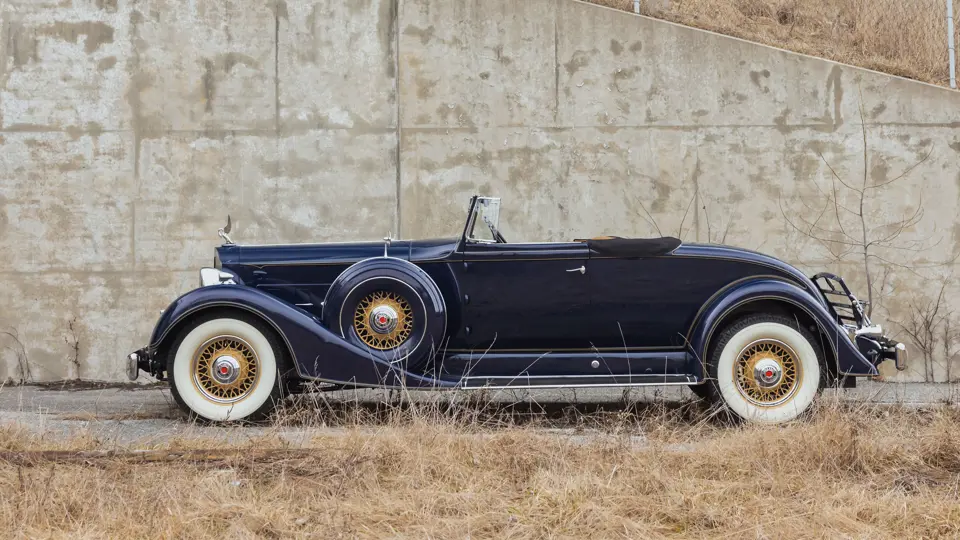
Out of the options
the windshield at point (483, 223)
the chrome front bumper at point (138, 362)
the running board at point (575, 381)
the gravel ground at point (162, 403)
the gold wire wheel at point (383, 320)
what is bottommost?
the gravel ground at point (162, 403)

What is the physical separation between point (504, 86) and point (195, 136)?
3038 millimetres

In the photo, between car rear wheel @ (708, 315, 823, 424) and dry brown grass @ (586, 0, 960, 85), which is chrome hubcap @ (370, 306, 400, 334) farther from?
dry brown grass @ (586, 0, 960, 85)

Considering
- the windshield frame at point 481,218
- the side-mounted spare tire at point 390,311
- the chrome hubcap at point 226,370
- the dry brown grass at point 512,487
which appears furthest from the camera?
the windshield frame at point 481,218

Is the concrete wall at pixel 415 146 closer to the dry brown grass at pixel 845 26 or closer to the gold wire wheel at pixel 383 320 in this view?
the dry brown grass at pixel 845 26

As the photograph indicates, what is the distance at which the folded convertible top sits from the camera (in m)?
6.52

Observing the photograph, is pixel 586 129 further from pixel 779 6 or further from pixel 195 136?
pixel 779 6

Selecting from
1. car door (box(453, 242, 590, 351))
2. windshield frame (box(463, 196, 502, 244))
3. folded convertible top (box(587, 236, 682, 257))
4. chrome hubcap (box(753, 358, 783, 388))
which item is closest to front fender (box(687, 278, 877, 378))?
chrome hubcap (box(753, 358, 783, 388))

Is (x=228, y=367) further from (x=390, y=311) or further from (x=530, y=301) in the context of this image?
(x=530, y=301)

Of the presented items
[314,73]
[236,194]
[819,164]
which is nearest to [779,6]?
[819,164]

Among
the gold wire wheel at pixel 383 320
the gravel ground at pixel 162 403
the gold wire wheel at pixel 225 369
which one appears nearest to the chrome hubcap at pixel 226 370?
the gold wire wheel at pixel 225 369

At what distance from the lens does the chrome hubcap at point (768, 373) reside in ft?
21.0

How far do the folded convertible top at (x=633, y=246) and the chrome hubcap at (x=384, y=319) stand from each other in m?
1.33

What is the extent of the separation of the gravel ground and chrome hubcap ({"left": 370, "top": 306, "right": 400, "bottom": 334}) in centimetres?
58

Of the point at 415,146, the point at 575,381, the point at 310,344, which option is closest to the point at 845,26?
the point at 415,146
